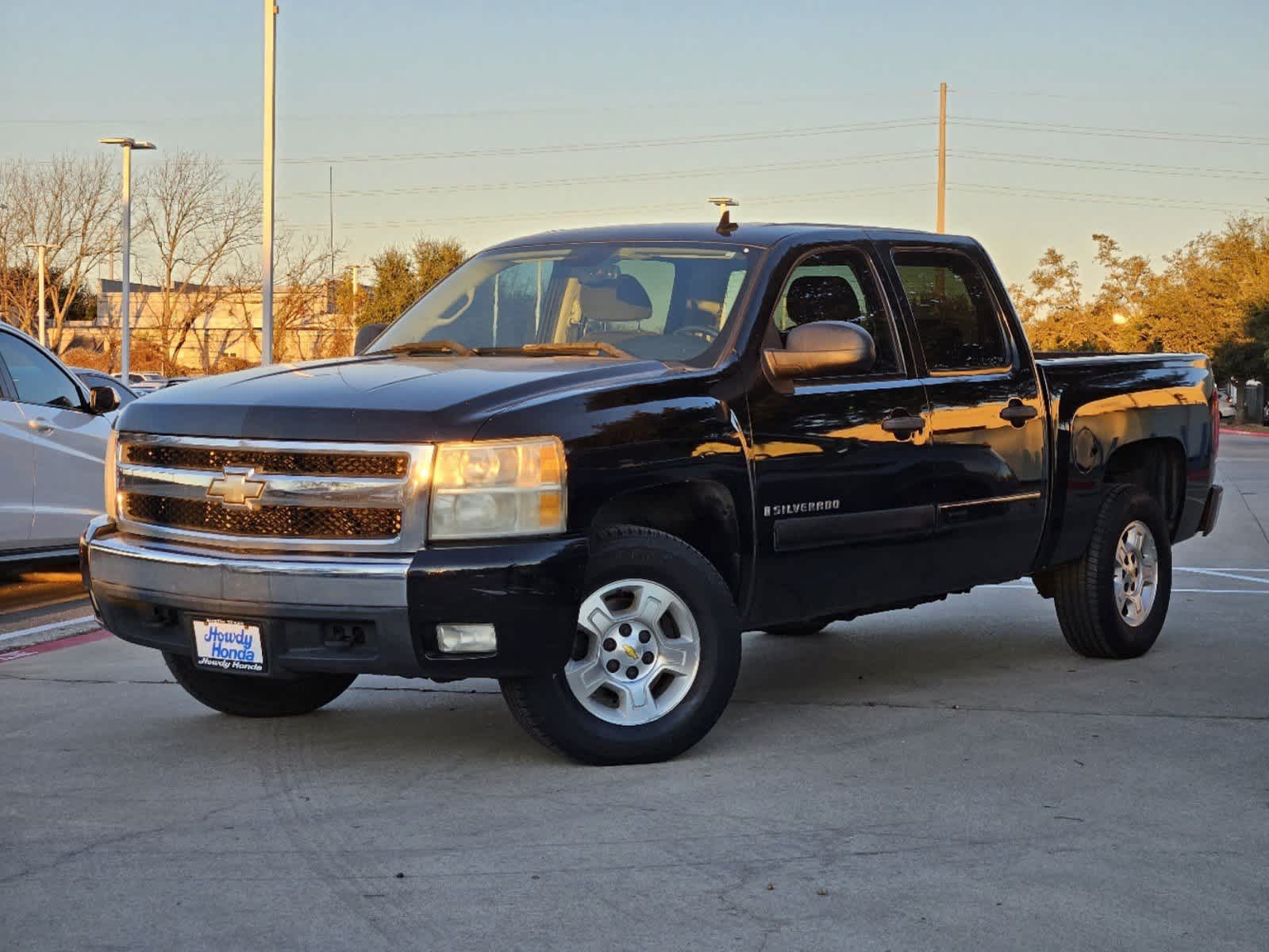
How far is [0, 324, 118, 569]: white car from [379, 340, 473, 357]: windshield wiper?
5055mm

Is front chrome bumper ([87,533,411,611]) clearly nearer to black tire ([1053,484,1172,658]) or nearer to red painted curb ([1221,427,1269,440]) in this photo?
black tire ([1053,484,1172,658])

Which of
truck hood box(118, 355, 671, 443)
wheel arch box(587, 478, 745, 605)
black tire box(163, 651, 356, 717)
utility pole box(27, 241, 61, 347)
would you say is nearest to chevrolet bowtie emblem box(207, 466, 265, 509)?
truck hood box(118, 355, 671, 443)

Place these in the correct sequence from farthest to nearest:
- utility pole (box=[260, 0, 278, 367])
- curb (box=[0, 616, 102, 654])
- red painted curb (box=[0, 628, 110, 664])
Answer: utility pole (box=[260, 0, 278, 367]) → curb (box=[0, 616, 102, 654]) → red painted curb (box=[0, 628, 110, 664])

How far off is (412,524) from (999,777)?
86.0 inches

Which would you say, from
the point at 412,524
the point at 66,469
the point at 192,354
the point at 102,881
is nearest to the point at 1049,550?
the point at 412,524

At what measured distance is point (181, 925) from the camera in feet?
15.1

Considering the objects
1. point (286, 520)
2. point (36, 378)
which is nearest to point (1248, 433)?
point (36, 378)

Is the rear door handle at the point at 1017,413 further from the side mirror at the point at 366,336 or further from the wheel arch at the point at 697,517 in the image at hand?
the side mirror at the point at 366,336

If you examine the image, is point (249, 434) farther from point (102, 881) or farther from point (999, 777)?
point (999, 777)

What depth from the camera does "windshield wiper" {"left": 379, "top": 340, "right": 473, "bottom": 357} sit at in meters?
7.35

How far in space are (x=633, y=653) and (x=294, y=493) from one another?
4.28 feet

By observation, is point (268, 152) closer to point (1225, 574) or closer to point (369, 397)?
point (1225, 574)

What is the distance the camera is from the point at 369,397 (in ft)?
20.4

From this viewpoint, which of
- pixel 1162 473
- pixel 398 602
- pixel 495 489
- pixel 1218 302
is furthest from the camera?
pixel 1218 302
